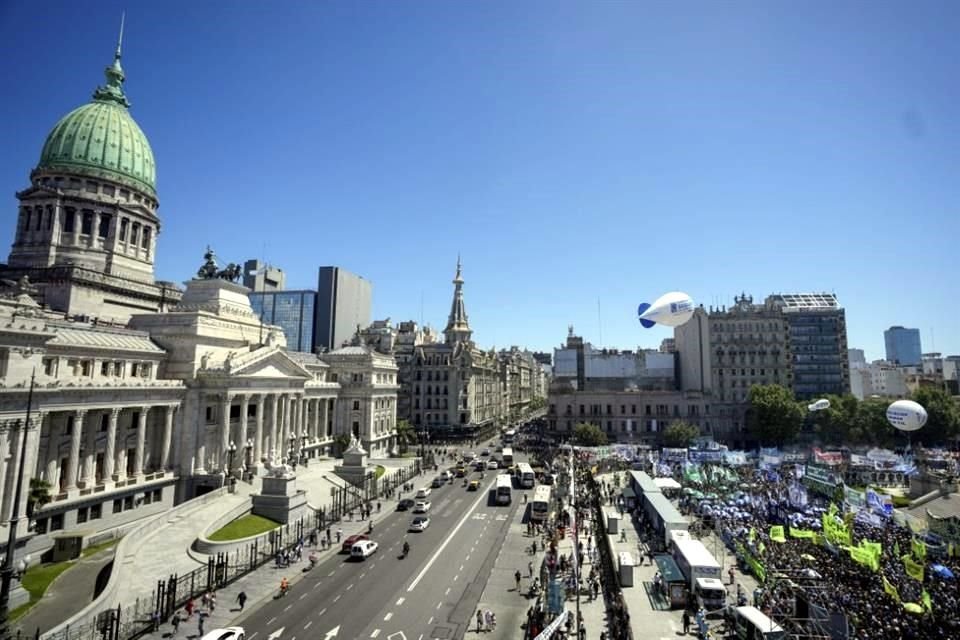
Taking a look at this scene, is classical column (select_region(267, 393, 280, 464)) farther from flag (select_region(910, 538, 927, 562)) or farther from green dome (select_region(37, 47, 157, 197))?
flag (select_region(910, 538, 927, 562))

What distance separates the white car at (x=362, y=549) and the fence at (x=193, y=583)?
5.09 m

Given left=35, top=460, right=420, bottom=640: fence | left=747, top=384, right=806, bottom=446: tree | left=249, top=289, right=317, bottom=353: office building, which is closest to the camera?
left=35, top=460, right=420, bottom=640: fence

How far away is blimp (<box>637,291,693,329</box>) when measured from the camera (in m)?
47.9

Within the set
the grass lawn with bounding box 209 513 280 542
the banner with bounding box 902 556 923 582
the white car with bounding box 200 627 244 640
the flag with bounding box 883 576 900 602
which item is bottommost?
the white car with bounding box 200 627 244 640

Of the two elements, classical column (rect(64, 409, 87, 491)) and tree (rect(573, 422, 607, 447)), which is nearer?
classical column (rect(64, 409, 87, 491))

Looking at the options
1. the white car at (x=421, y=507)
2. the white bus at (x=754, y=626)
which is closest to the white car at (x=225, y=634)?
the white bus at (x=754, y=626)

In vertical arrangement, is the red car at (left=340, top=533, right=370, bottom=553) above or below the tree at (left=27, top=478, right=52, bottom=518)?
below

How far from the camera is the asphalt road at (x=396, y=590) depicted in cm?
3028

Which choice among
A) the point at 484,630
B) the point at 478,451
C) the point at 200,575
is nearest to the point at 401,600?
the point at 484,630

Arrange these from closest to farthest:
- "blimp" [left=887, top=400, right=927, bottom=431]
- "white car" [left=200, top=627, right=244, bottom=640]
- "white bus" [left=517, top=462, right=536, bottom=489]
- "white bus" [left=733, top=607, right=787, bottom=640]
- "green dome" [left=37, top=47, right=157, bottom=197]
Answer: "white bus" [left=733, top=607, right=787, bottom=640] < "white car" [left=200, top=627, right=244, bottom=640] < "blimp" [left=887, top=400, right=927, bottom=431] < "white bus" [left=517, top=462, right=536, bottom=489] < "green dome" [left=37, top=47, right=157, bottom=197]

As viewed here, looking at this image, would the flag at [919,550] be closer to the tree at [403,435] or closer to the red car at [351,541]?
the red car at [351,541]

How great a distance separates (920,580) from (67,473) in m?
61.8

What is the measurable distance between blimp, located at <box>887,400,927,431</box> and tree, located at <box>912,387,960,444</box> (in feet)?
168

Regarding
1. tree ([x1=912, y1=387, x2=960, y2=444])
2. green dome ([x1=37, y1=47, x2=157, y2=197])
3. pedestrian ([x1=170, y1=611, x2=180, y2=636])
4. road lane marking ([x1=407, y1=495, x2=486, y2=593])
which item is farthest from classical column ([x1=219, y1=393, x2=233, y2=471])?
tree ([x1=912, y1=387, x2=960, y2=444])
